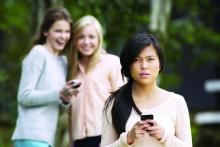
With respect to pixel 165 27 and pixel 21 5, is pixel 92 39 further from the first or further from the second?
pixel 21 5

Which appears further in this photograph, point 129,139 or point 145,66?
point 145,66

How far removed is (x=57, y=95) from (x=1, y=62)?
7330 mm

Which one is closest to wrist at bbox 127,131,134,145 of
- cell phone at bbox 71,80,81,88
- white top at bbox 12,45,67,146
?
cell phone at bbox 71,80,81,88

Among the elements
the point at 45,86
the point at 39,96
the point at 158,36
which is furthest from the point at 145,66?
the point at 158,36

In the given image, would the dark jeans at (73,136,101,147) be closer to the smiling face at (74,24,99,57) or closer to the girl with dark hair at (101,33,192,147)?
the smiling face at (74,24,99,57)

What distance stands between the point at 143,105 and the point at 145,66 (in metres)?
0.23

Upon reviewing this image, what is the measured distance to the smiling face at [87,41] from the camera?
6.02 metres

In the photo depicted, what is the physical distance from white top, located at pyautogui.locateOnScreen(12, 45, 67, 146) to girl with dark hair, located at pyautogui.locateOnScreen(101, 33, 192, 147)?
130 cm

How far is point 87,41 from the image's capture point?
19.7 feet

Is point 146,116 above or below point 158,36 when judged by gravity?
below

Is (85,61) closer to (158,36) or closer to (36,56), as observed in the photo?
(36,56)

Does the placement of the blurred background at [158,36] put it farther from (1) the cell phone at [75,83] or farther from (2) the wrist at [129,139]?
(2) the wrist at [129,139]

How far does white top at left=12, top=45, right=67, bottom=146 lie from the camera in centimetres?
581

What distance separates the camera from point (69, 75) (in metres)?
6.09
